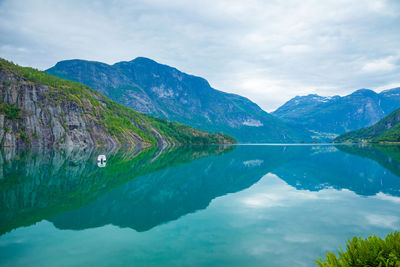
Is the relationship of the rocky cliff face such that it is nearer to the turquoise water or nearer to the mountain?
the mountain

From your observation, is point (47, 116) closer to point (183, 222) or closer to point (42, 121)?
point (42, 121)

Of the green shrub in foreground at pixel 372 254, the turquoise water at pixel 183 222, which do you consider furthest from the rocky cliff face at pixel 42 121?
the green shrub in foreground at pixel 372 254

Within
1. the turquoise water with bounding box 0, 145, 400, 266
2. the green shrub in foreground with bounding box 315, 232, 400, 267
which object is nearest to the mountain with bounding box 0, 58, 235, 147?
the turquoise water with bounding box 0, 145, 400, 266

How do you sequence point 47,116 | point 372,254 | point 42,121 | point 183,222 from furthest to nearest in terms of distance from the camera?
point 47,116 → point 42,121 → point 183,222 → point 372,254

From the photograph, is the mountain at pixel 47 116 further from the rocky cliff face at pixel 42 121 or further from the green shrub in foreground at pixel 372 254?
the green shrub in foreground at pixel 372 254

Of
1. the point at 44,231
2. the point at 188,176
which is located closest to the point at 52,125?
the point at 188,176

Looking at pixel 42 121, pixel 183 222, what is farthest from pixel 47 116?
pixel 183 222

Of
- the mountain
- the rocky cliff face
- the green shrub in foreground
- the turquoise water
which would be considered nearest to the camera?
the green shrub in foreground

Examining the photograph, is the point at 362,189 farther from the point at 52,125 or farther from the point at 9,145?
the point at 52,125

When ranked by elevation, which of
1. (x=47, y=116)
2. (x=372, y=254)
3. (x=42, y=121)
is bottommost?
(x=372, y=254)

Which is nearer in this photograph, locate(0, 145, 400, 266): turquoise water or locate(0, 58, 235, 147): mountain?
locate(0, 145, 400, 266): turquoise water

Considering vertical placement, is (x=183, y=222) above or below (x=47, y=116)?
below

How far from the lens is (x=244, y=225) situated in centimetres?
1538

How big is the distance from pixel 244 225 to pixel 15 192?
21.2 metres
